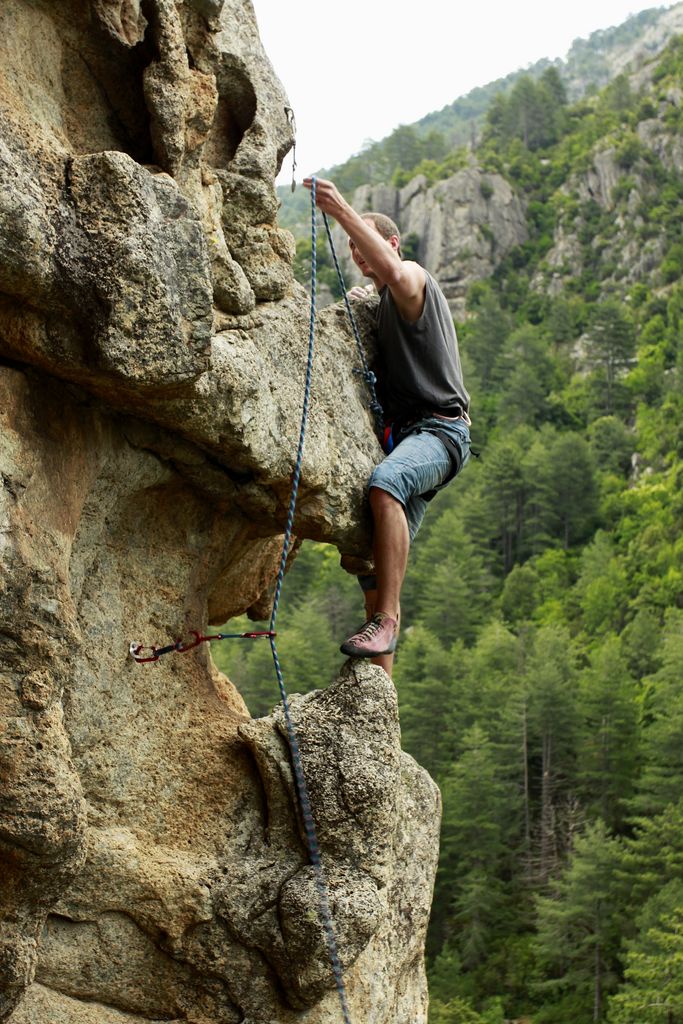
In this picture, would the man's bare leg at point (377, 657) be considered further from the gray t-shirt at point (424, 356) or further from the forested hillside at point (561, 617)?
the forested hillside at point (561, 617)

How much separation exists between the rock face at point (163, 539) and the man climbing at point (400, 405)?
23 centimetres

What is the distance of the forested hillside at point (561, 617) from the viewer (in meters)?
34.7

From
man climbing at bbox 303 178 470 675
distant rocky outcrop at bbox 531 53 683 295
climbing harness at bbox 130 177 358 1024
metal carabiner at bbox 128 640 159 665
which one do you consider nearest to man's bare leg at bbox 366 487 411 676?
man climbing at bbox 303 178 470 675

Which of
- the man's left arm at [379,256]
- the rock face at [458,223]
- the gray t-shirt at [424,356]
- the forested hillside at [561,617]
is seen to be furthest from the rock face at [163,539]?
the rock face at [458,223]

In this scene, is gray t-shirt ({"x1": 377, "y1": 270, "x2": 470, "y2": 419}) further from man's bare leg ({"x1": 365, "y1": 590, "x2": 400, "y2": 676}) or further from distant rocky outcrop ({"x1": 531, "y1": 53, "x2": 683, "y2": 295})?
distant rocky outcrop ({"x1": 531, "y1": 53, "x2": 683, "y2": 295})

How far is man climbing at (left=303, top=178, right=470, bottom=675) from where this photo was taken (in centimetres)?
696

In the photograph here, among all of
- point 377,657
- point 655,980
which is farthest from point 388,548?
point 655,980

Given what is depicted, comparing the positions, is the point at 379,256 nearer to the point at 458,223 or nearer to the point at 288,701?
the point at 288,701

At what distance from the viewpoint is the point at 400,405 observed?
7609 mm

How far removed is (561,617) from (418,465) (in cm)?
5354

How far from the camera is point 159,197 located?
17.9ft

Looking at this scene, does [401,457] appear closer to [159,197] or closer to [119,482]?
[119,482]

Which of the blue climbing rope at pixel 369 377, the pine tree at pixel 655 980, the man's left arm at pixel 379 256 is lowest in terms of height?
the pine tree at pixel 655 980

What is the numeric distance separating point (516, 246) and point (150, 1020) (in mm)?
98977
